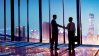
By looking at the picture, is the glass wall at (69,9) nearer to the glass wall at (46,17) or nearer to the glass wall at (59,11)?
the glass wall at (59,11)

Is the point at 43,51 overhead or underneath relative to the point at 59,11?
underneath

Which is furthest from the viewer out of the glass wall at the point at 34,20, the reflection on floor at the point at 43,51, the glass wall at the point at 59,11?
the glass wall at the point at 34,20

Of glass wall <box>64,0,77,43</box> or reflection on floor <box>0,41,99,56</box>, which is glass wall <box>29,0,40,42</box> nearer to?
glass wall <box>64,0,77,43</box>

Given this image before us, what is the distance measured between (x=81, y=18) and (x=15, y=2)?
19.5ft

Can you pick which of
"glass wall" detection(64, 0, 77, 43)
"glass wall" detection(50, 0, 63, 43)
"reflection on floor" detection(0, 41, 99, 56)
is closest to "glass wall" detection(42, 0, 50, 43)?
"glass wall" detection(50, 0, 63, 43)

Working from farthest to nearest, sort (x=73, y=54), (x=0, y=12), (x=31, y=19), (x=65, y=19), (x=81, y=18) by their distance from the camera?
(x=0, y=12) → (x=31, y=19) → (x=65, y=19) → (x=81, y=18) → (x=73, y=54)

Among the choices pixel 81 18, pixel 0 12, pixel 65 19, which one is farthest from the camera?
pixel 0 12

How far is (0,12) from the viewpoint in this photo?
67.4 feet

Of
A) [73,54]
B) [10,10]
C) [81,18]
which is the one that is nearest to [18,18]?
[10,10]

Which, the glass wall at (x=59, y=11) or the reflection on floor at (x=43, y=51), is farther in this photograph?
the glass wall at (x=59, y=11)

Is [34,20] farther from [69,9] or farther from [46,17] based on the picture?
[69,9]

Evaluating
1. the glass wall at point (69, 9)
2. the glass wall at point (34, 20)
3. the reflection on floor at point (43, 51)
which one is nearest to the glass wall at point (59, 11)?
the glass wall at point (69, 9)

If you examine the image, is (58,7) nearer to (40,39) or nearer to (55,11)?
(55,11)

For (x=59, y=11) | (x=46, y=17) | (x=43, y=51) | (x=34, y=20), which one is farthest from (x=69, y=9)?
(x=43, y=51)
